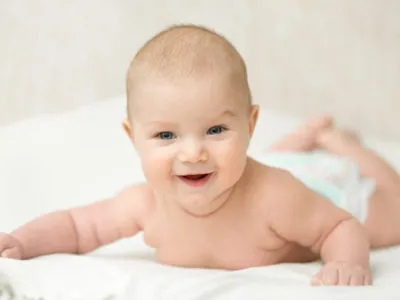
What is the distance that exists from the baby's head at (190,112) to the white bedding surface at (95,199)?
0.36ft

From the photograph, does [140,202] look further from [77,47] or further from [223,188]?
[77,47]

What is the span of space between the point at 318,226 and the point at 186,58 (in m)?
0.29

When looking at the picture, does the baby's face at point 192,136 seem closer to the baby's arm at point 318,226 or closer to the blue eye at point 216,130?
the blue eye at point 216,130

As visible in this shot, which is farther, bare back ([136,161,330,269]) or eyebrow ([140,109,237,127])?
bare back ([136,161,330,269])

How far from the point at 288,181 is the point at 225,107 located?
6.9 inches

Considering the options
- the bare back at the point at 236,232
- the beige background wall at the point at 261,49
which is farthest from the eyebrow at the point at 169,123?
the beige background wall at the point at 261,49

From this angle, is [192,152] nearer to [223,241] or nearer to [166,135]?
[166,135]

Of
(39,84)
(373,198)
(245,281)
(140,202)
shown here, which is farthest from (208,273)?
(39,84)

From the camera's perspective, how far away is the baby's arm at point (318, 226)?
0.99 meters

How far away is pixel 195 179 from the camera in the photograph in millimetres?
934

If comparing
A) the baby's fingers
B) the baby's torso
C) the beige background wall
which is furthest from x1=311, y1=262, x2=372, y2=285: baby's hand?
the beige background wall

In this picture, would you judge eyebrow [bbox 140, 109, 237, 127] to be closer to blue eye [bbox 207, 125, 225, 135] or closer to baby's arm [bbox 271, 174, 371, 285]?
blue eye [bbox 207, 125, 225, 135]

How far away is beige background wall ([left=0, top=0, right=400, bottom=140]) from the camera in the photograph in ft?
5.70

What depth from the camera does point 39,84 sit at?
5.68ft
